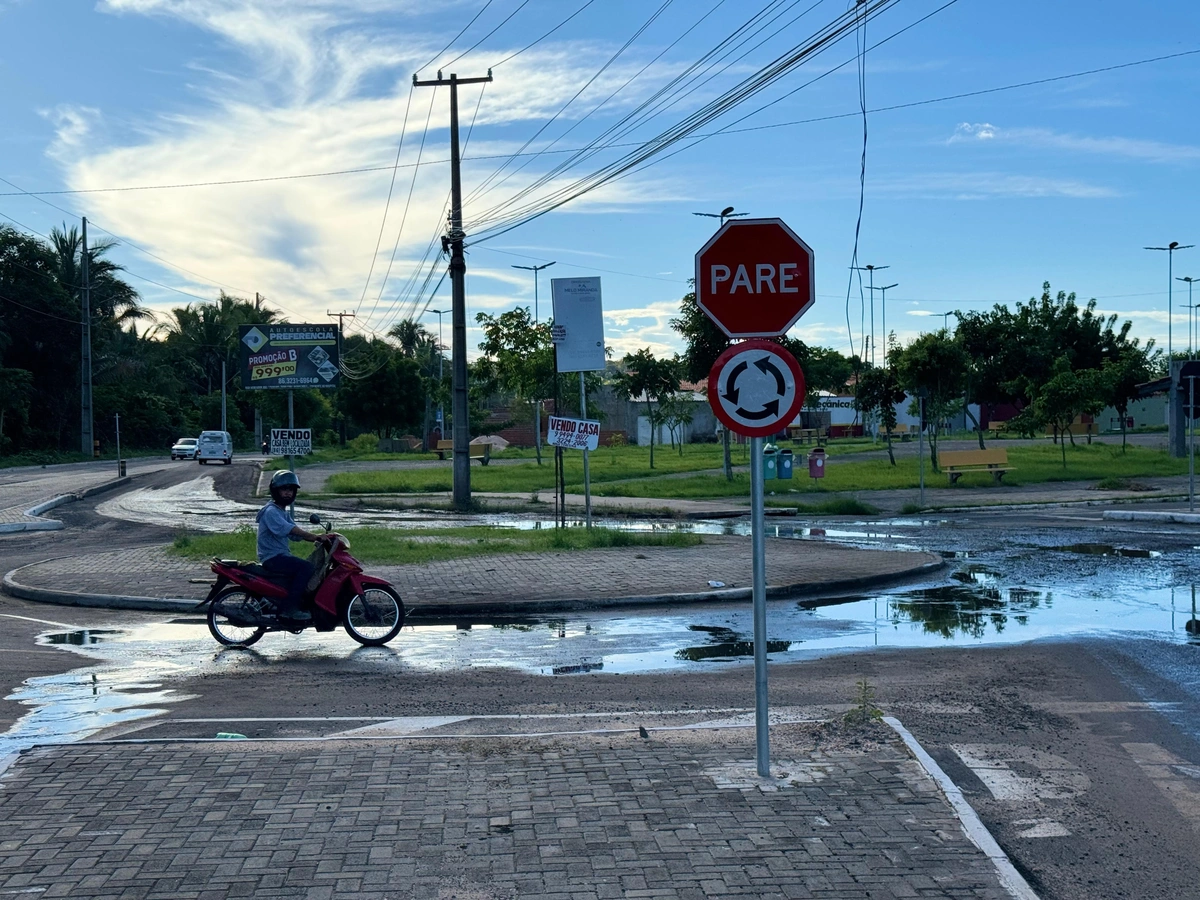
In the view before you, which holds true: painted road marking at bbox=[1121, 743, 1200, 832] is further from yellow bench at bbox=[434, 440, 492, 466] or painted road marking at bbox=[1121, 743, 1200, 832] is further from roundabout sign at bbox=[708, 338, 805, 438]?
yellow bench at bbox=[434, 440, 492, 466]

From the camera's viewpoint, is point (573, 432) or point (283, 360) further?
point (283, 360)

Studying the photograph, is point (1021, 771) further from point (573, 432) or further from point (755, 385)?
point (573, 432)

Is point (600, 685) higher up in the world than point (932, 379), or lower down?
lower down

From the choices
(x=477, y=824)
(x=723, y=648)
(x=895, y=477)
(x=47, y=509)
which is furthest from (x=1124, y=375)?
(x=477, y=824)

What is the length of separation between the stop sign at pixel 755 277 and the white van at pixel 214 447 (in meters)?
57.7

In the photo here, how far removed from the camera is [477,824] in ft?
17.4

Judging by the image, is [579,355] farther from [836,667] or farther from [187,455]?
[187,455]

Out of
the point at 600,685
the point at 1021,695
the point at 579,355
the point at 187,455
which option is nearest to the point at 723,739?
the point at 600,685

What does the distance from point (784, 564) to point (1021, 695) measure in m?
7.43

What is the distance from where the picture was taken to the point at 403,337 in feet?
344

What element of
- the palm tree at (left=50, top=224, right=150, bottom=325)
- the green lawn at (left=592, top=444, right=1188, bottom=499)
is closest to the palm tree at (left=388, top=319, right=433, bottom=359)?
the palm tree at (left=50, top=224, right=150, bottom=325)

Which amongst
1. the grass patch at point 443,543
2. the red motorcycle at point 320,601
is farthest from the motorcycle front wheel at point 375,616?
the grass patch at point 443,543

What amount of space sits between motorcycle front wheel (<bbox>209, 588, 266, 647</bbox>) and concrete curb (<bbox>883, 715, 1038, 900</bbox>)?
6.44m

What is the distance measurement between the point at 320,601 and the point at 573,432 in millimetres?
8912
